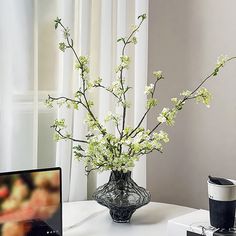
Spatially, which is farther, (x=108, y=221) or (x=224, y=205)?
(x=108, y=221)

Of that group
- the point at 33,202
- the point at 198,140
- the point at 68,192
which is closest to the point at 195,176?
the point at 198,140

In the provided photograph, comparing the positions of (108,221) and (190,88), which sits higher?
(190,88)

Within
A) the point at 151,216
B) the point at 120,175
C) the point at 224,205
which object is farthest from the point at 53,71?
the point at 224,205

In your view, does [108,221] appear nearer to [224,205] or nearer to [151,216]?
[151,216]

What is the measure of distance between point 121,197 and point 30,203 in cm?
29

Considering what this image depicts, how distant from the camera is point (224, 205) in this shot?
3.26 feet

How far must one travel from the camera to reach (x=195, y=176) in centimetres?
160

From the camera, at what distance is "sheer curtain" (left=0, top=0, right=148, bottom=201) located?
4.36 ft

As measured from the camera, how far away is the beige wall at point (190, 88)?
151cm

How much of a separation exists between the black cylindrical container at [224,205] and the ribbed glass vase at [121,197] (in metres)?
0.27

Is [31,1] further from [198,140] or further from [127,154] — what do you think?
[198,140]

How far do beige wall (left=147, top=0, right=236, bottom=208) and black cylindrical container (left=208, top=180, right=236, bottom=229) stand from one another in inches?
20.9

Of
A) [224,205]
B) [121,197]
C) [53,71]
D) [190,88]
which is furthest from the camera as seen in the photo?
[190,88]

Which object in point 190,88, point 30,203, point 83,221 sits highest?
point 190,88
